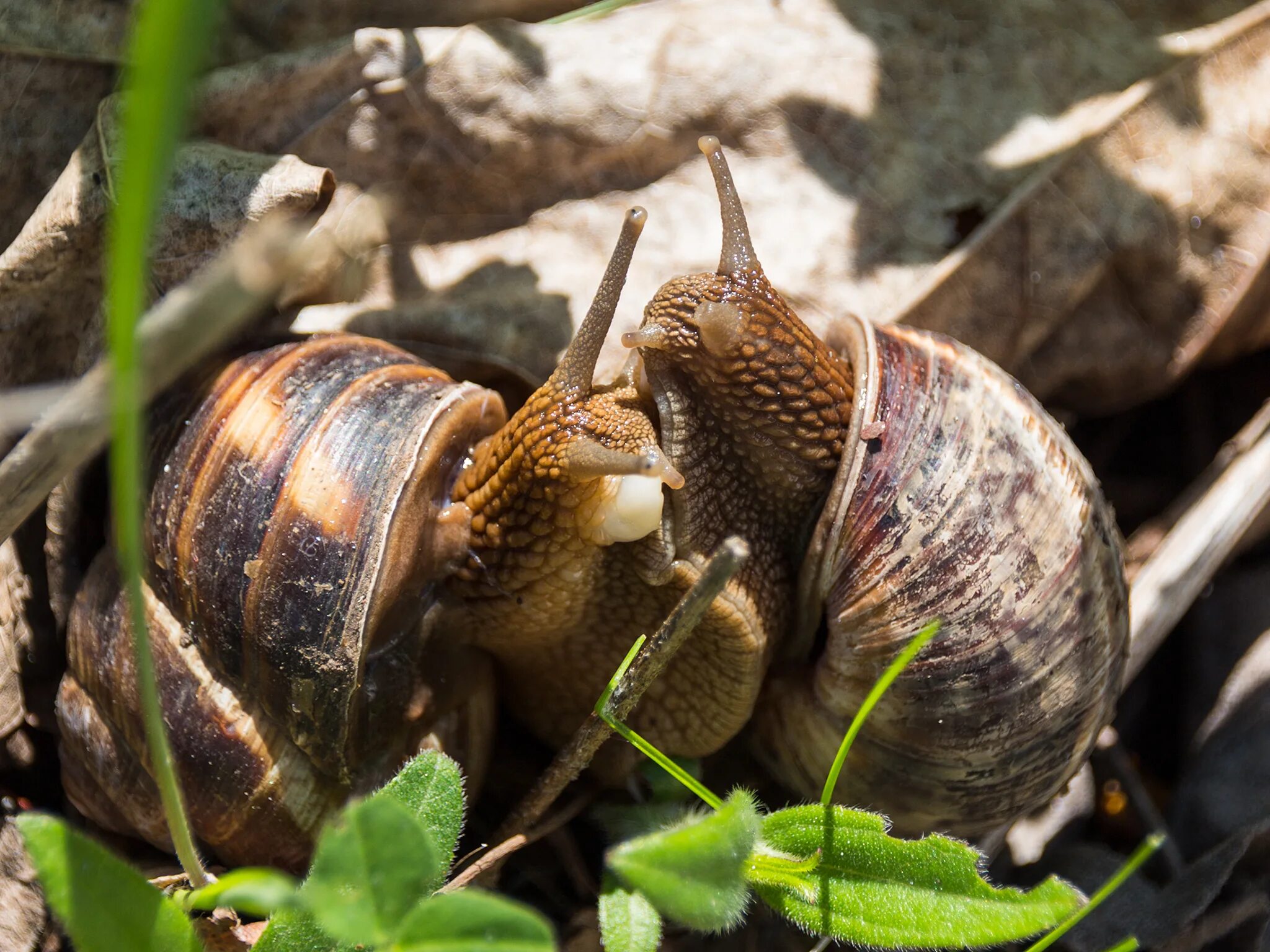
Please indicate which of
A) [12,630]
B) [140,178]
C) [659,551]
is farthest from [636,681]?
[12,630]

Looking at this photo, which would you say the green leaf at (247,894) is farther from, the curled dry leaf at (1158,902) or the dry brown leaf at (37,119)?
the curled dry leaf at (1158,902)

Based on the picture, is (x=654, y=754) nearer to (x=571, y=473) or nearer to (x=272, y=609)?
(x=571, y=473)

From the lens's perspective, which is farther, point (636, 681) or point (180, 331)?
point (636, 681)

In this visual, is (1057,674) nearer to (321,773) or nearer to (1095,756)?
(1095,756)

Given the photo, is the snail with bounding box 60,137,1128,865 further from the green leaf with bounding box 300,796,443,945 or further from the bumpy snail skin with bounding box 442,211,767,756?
the green leaf with bounding box 300,796,443,945

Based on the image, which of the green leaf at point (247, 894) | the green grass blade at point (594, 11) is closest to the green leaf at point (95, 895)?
the green leaf at point (247, 894)

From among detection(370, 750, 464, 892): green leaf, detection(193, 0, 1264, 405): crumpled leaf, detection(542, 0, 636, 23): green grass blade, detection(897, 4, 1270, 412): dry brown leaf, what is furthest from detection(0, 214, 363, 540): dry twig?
detection(897, 4, 1270, 412): dry brown leaf
